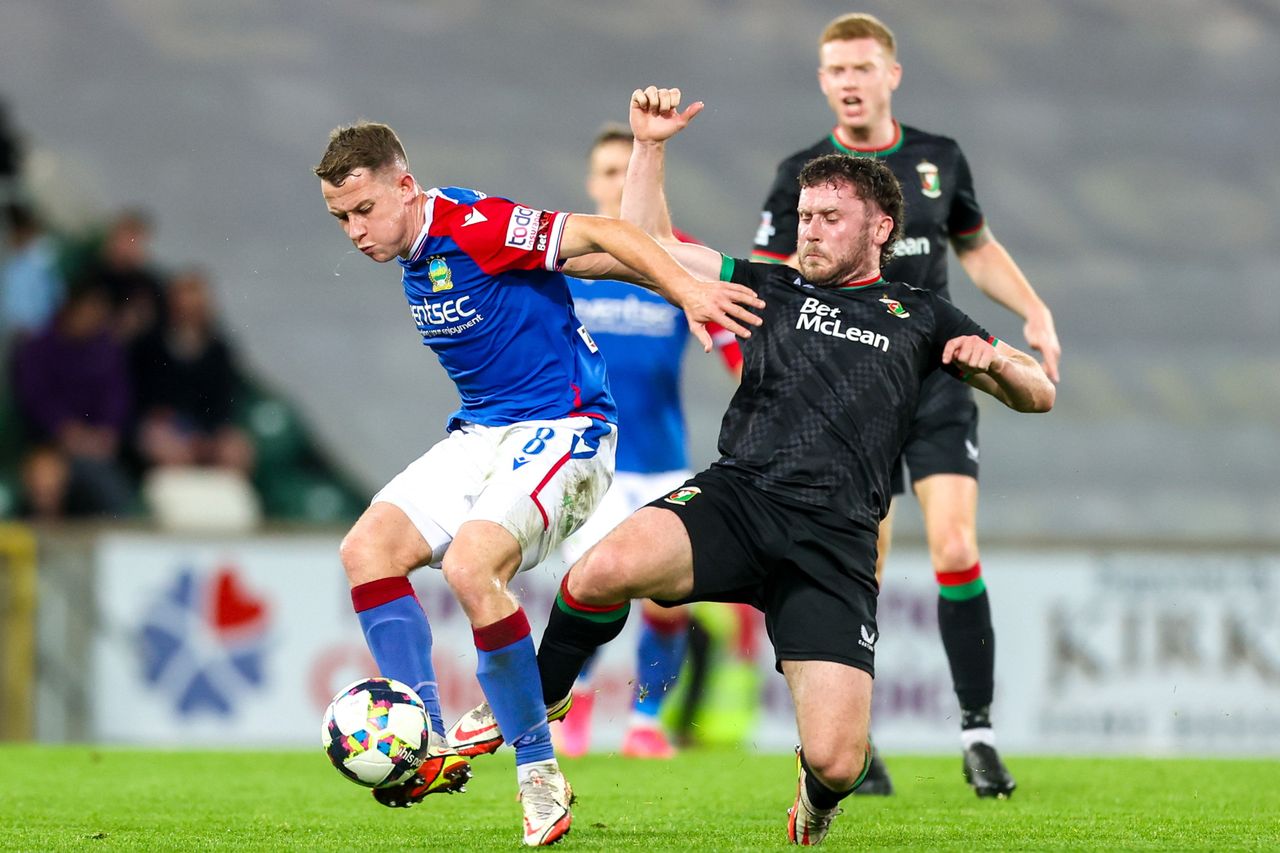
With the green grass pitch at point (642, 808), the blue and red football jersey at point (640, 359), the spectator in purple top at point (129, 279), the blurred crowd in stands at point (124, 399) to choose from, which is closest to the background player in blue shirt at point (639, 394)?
Answer: the blue and red football jersey at point (640, 359)

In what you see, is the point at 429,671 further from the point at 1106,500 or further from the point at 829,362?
the point at 1106,500

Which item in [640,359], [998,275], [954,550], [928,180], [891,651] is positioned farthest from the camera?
[891,651]

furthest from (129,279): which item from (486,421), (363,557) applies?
(363,557)

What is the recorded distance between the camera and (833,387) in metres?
4.79

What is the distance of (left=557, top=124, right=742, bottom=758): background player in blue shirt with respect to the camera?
7.88 metres

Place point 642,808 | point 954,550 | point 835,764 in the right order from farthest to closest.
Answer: point 954,550 < point 642,808 < point 835,764

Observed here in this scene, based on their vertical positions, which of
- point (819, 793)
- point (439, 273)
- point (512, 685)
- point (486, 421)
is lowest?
point (819, 793)

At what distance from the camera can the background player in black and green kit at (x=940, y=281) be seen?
239 inches

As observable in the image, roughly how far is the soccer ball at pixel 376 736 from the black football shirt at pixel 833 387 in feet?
3.36

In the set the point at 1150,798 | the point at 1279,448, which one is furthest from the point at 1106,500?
the point at 1150,798

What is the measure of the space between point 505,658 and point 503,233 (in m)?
1.13

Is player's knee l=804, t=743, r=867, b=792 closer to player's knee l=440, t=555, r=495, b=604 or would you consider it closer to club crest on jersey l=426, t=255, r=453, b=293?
player's knee l=440, t=555, r=495, b=604

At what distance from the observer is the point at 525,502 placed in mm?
4859

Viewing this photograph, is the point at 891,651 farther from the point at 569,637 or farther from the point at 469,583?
the point at 469,583
